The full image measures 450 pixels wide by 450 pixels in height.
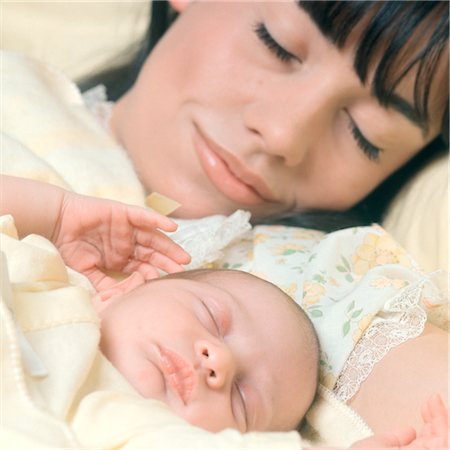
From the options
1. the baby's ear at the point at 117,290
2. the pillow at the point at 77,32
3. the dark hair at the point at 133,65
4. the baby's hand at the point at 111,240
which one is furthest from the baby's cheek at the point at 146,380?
the pillow at the point at 77,32

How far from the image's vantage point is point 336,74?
134cm

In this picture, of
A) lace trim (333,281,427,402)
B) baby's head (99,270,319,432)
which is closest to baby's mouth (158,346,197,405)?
baby's head (99,270,319,432)

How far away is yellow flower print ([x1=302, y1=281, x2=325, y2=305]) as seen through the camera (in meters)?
1.15

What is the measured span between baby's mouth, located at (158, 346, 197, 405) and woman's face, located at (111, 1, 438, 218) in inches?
21.9

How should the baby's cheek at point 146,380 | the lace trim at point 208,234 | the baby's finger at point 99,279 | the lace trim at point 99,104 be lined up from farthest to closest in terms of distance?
1. the lace trim at point 99,104
2. the lace trim at point 208,234
3. the baby's finger at point 99,279
4. the baby's cheek at point 146,380

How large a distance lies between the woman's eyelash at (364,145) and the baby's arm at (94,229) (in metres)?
0.43

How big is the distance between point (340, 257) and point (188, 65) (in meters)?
0.47

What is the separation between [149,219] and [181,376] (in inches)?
11.2

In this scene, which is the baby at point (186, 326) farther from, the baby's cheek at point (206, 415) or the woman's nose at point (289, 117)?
the woman's nose at point (289, 117)

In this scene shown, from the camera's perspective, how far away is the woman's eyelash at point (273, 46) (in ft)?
4.52

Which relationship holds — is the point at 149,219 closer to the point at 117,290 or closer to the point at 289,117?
the point at 117,290

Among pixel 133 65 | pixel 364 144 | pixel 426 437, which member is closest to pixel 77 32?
pixel 133 65

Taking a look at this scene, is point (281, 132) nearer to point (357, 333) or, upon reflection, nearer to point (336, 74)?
point (336, 74)

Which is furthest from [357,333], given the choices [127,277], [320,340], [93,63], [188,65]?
[93,63]
